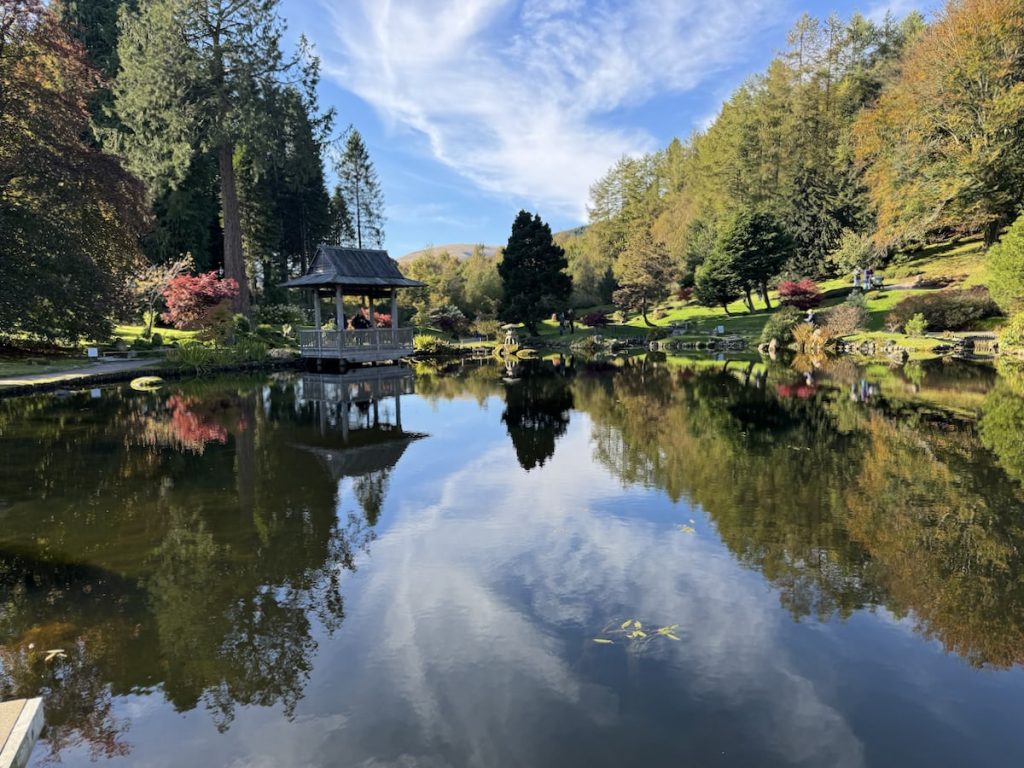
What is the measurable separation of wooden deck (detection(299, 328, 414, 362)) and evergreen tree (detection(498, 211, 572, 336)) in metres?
13.7

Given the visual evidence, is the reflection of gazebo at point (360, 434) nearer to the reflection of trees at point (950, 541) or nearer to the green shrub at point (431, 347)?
the reflection of trees at point (950, 541)

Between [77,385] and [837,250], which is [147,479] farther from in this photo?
[837,250]

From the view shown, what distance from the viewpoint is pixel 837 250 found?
1585 inches

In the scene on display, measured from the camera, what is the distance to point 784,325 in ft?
102

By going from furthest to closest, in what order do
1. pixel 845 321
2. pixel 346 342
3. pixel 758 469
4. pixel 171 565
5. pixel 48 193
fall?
1. pixel 845 321
2. pixel 346 342
3. pixel 48 193
4. pixel 758 469
5. pixel 171 565

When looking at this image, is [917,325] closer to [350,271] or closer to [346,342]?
[350,271]

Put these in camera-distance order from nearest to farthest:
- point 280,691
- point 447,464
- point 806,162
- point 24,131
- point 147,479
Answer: point 280,691
point 147,479
point 447,464
point 24,131
point 806,162

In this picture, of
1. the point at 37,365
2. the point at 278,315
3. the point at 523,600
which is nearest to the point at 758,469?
→ the point at 523,600

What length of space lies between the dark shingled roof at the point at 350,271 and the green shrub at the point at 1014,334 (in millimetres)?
23685

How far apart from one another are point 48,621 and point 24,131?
18304 millimetres

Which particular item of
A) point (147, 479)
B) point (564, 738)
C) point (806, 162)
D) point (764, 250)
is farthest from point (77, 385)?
point (806, 162)

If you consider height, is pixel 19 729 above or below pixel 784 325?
below

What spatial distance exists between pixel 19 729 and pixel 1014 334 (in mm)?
29430

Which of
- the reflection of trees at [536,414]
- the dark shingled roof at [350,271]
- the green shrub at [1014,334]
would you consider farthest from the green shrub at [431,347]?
the green shrub at [1014,334]
